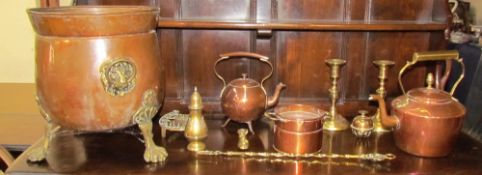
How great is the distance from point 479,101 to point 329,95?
0.44 m

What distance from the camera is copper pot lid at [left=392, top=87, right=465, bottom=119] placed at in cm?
96

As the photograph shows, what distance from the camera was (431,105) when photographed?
0.97 meters

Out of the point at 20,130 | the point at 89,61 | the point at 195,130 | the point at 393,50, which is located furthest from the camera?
the point at 20,130

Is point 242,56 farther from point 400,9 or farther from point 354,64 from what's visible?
point 400,9

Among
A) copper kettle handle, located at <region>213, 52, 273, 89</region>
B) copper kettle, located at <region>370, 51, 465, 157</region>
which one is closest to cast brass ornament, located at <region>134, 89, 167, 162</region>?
copper kettle handle, located at <region>213, 52, 273, 89</region>

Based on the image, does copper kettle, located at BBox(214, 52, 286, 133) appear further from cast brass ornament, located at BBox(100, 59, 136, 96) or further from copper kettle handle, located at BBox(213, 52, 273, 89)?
cast brass ornament, located at BBox(100, 59, 136, 96)

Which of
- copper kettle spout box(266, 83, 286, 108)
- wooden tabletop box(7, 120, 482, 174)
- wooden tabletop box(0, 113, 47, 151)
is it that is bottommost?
wooden tabletop box(0, 113, 47, 151)

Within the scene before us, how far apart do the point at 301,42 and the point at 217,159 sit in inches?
18.1

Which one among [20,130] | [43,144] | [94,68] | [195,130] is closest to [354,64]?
[195,130]

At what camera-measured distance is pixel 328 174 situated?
917 millimetres

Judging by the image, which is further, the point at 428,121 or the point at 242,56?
the point at 242,56

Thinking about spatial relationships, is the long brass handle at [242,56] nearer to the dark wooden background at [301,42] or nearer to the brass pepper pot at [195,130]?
the dark wooden background at [301,42]

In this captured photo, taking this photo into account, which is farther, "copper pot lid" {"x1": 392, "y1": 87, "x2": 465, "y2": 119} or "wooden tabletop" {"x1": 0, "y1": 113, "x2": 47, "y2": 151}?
"wooden tabletop" {"x1": 0, "y1": 113, "x2": 47, "y2": 151}

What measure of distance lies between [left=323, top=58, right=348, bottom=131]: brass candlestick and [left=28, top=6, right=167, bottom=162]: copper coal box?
486mm
